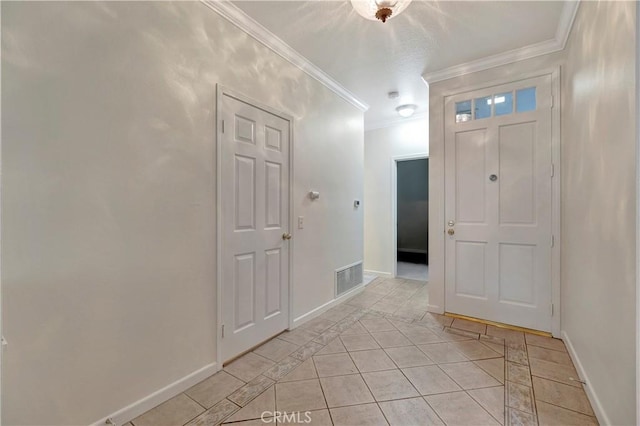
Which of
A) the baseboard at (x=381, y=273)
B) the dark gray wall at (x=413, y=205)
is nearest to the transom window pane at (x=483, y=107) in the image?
the baseboard at (x=381, y=273)

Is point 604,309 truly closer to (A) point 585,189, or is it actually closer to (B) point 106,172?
(A) point 585,189

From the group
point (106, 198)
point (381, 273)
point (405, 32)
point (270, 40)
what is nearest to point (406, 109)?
point (405, 32)

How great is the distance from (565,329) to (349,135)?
296cm

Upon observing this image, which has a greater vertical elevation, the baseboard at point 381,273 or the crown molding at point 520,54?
the crown molding at point 520,54

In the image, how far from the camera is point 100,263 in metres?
1.47

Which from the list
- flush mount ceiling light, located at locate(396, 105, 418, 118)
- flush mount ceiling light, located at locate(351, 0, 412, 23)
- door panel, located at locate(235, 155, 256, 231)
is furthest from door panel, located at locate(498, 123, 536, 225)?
door panel, located at locate(235, 155, 256, 231)

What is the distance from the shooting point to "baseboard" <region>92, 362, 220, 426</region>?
1524mm

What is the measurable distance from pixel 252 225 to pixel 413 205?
4769 millimetres

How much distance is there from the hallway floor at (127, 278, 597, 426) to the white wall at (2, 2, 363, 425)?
364mm

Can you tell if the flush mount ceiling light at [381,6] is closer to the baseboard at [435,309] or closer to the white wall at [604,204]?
the white wall at [604,204]

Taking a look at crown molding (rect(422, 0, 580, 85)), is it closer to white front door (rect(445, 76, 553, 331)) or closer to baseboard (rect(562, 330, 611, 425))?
white front door (rect(445, 76, 553, 331))

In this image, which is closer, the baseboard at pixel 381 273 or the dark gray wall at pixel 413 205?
the baseboard at pixel 381 273

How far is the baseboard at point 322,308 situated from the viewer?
284 centimetres

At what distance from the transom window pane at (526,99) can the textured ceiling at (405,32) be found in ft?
1.37
